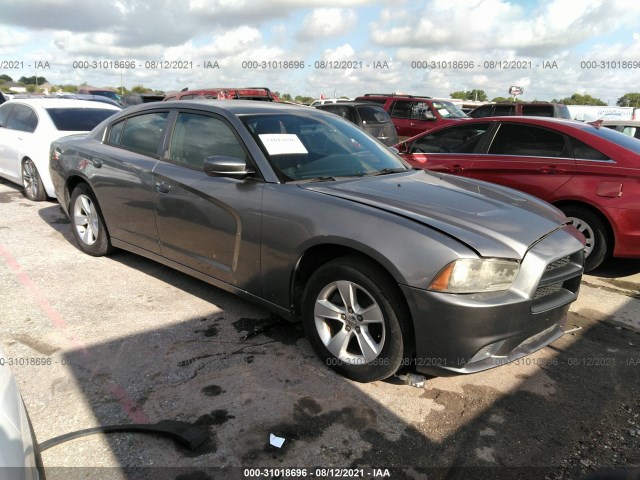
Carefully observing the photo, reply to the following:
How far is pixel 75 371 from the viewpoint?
9.84ft

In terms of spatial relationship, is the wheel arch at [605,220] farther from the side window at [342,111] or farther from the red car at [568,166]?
the side window at [342,111]

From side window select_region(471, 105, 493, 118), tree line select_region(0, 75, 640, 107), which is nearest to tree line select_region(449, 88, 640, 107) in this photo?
tree line select_region(0, 75, 640, 107)

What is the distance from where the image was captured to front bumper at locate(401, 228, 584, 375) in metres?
2.50

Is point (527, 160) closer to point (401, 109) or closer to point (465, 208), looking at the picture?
point (465, 208)

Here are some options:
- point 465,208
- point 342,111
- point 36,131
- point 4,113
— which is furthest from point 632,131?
point 4,113

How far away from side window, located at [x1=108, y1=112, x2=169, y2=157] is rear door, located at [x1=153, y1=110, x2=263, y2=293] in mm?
229

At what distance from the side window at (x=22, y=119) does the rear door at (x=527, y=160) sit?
6.40m

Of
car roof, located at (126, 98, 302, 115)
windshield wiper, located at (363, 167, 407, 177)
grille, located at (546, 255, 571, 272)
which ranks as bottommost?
grille, located at (546, 255, 571, 272)

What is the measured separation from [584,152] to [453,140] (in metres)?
1.61

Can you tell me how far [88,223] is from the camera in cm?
505

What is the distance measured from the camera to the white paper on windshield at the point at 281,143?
3.43m

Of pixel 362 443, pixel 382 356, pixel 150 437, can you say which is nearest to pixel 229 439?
pixel 150 437

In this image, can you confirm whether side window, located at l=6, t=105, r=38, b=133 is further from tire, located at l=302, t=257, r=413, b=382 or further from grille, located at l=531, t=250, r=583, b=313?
grille, located at l=531, t=250, r=583, b=313

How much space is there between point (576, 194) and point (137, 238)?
14.2 ft
